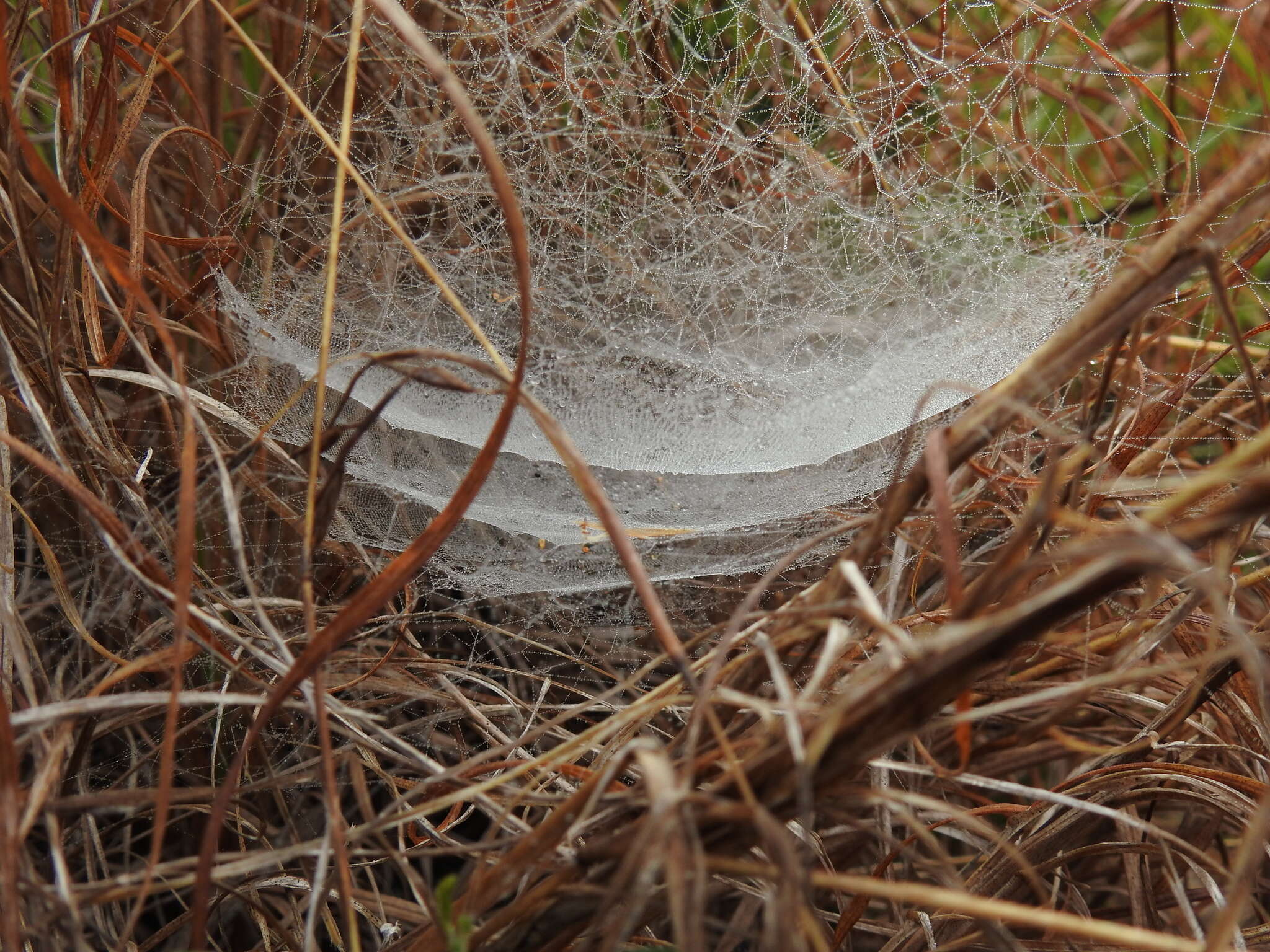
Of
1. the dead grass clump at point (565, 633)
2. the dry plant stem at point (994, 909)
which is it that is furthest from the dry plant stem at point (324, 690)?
the dry plant stem at point (994, 909)

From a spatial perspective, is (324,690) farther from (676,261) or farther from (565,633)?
(676,261)

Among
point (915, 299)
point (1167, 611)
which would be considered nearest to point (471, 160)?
point (915, 299)

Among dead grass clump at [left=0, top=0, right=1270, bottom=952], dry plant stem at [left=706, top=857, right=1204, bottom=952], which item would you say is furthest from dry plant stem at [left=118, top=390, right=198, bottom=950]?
dry plant stem at [left=706, top=857, right=1204, bottom=952]

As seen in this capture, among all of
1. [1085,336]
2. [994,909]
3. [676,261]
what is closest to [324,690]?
[994,909]

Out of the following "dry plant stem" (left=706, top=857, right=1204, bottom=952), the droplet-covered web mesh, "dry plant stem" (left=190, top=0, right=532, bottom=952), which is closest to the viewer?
"dry plant stem" (left=706, top=857, right=1204, bottom=952)

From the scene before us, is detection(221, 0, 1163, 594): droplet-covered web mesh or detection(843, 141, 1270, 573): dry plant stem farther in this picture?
detection(221, 0, 1163, 594): droplet-covered web mesh

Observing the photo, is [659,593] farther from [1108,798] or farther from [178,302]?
[178,302]

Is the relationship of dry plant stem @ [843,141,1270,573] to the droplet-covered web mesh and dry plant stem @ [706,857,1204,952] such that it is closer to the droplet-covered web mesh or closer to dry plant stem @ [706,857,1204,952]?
dry plant stem @ [706,857,1204,952]
